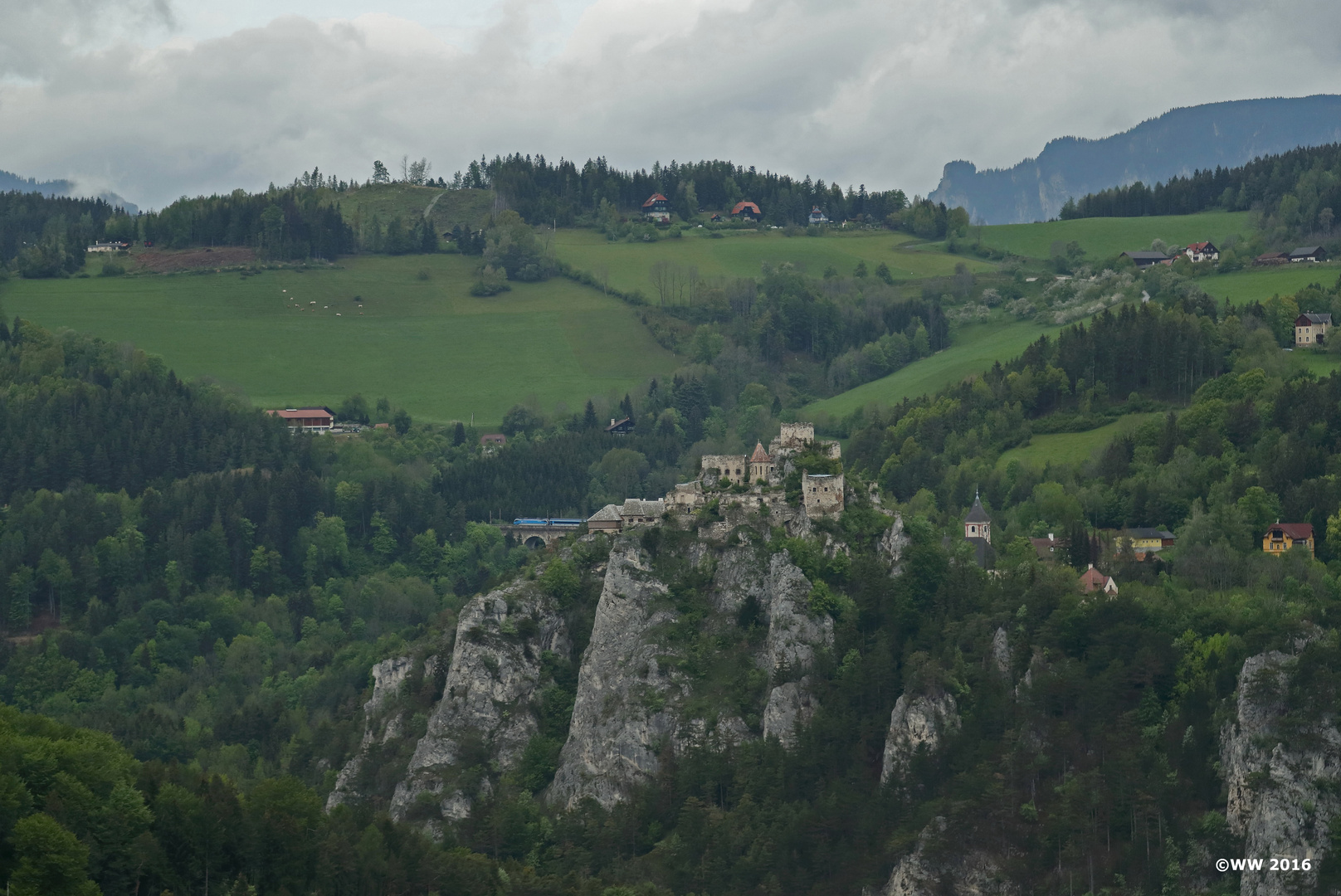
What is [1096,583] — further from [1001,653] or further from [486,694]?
[486,694]

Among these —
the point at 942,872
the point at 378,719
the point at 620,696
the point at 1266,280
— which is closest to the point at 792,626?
the point at 620,696

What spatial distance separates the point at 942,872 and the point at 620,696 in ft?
77.0

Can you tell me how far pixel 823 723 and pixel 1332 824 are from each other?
2747 centimetres

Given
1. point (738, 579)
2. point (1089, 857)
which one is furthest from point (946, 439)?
point (1089, 857)

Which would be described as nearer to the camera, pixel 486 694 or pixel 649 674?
pixel 649 674

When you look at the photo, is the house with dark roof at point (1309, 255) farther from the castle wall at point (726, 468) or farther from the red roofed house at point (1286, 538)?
the castle wall at point (726, 468)

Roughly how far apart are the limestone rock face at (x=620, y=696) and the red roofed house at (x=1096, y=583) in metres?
23.1

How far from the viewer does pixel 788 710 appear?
10838 centimetres

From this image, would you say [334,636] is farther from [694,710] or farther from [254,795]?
[254,795]

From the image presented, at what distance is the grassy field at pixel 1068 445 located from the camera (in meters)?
143

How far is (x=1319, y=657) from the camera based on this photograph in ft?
309

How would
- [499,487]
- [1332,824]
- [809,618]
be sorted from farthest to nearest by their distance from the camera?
[499,487] < [809,618] < [1332,824]

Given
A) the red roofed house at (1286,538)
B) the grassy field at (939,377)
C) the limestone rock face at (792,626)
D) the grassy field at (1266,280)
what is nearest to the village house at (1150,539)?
the red roofed house at (1286,538)

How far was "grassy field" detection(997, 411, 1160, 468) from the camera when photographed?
14275 cm
